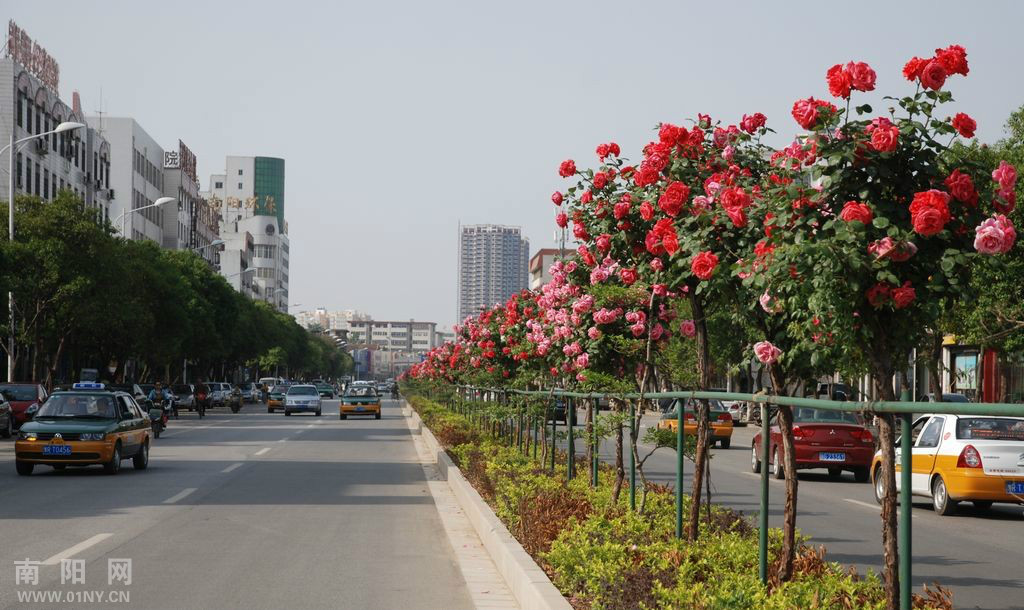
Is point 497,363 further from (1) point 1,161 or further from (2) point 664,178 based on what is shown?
(1) point 1,161

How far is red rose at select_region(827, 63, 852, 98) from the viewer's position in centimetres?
724

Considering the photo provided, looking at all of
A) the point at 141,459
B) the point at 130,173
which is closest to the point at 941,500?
the point at 141,459

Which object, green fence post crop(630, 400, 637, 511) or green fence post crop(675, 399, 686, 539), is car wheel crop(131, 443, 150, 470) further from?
green fence post crop(675, 399, 686, 539)

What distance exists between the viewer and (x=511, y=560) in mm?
10055

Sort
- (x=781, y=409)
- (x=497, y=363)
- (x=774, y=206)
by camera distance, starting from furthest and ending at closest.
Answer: (x=497, y=363)
(x=781, y=409)
(x=774, y=206)

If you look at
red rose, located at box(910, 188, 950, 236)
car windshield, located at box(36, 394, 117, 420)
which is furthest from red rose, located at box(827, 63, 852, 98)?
car windshield, located at box(36, 394, 117, 420)

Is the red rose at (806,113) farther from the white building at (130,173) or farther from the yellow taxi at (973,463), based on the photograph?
the white building at (130,173)

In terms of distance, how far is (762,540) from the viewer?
775cm

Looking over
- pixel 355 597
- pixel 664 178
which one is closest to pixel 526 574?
pixel 355 597

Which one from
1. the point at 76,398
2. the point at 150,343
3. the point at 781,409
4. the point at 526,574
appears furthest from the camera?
the point at 150,343

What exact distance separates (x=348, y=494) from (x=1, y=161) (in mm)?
51632

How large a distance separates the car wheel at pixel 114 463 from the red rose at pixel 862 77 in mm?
17343

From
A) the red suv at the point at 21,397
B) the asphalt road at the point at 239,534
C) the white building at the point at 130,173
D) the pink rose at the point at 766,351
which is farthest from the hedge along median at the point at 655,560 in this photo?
the white building at the point at 130,173

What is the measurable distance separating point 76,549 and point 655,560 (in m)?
5.93
